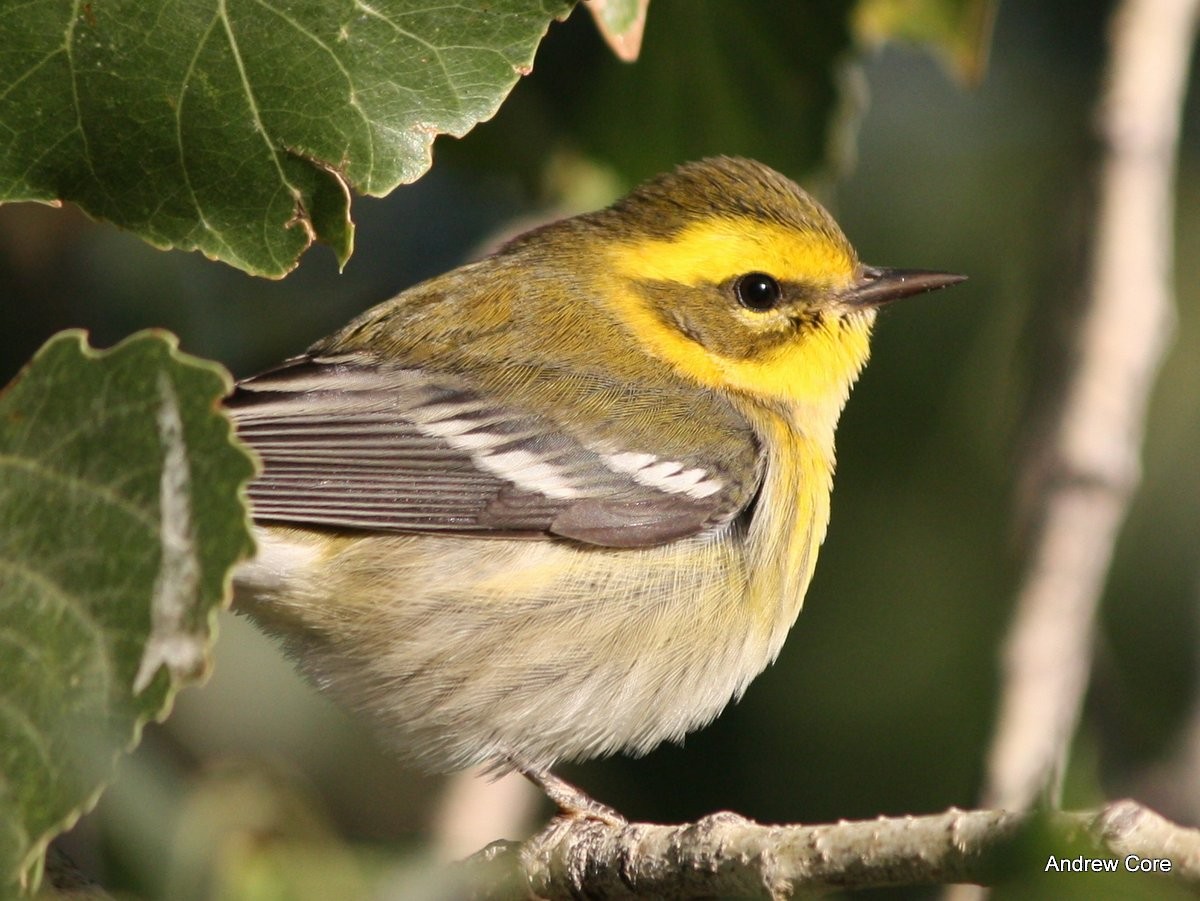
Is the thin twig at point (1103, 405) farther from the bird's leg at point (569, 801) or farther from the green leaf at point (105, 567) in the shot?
the green leaf at point (105, 567)

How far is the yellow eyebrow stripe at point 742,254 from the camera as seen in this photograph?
4484 millimetres

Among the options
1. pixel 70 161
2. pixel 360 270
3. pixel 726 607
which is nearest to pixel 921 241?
pixel 360 270

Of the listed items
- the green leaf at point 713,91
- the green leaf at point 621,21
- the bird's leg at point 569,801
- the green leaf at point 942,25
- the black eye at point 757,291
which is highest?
the green leaf at point 942,25

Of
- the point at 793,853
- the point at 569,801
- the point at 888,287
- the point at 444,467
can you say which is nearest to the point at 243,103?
the point at 444,467

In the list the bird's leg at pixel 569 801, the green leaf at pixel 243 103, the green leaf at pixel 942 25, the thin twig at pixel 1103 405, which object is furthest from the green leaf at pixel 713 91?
the bird's leg at pixel 569 801

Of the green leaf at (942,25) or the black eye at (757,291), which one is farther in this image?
the black eye at (757,291)

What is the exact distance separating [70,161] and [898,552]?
12.9ft

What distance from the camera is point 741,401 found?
4.58m

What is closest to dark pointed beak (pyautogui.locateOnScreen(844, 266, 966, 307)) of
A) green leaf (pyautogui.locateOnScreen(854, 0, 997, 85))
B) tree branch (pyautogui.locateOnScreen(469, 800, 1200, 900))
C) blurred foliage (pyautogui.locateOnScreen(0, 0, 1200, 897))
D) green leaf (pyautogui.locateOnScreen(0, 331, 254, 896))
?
blurred foliage (pyautogui.locateOnScreen(0, 0, 1200, 897))

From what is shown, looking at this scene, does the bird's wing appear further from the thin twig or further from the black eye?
the thin twig

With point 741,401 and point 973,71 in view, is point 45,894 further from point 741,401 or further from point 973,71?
point 973,71

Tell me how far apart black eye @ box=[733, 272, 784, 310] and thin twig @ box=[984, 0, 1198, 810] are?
39.9 inches

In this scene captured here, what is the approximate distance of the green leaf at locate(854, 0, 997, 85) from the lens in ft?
14.4

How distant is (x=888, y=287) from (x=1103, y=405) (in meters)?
0.84
